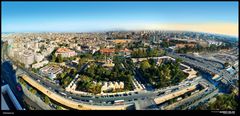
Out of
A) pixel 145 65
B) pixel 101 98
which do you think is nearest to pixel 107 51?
pixel 145 65

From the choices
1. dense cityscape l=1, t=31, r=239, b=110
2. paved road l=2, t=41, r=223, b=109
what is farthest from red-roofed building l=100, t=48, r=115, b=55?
paved road l=2, t=41, r=223, b=109

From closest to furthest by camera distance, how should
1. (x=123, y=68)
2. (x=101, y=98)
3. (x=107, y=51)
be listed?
(x=101, y=98)
(x=123, y=68)
(x=107, y=51)

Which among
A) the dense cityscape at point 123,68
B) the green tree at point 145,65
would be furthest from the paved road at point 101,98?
the green tree at point 145,65

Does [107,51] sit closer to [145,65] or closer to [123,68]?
[123,68]

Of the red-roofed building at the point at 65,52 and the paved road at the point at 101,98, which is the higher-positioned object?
the red-roofed building at the point at 65,52

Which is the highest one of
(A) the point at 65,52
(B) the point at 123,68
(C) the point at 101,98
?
(A) the point at 65,52

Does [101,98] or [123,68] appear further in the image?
[123,68]

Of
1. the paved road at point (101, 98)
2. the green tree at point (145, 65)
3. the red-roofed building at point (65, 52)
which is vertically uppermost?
the red-roofed building at point (65, 52)

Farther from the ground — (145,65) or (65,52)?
(65,52)

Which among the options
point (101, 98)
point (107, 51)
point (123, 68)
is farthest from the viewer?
point (107, 51)

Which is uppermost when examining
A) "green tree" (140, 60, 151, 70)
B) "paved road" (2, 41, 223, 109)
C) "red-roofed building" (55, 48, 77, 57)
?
"red-roofed building" (55, 48, 77, 57)

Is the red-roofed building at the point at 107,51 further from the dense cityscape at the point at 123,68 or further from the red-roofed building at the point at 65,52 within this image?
the red-roofed building at the point at 65,52

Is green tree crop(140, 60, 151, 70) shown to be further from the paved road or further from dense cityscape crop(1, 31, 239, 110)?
the paved road

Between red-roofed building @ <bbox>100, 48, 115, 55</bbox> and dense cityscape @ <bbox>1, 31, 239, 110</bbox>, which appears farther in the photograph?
red-roofed building @ <bbox>100, 48, 115, 55</bbox>
